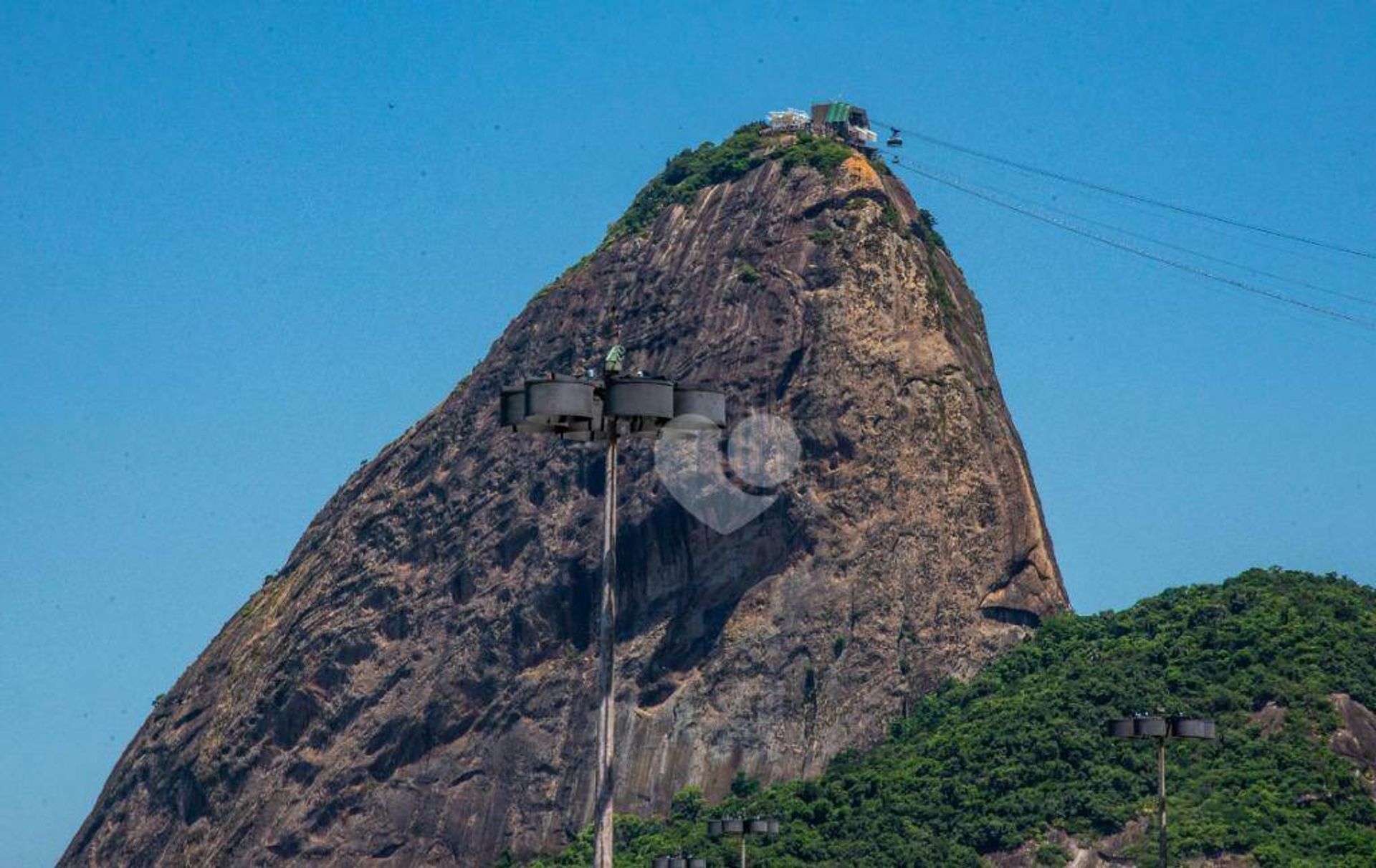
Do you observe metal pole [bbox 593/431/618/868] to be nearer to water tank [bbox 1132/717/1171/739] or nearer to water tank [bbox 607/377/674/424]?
water tank [bbox 607/377/674/424]

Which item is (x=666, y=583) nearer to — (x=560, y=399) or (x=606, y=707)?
(x=606, y=707)

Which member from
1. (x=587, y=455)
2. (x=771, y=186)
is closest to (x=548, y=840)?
(x=587, y=455)

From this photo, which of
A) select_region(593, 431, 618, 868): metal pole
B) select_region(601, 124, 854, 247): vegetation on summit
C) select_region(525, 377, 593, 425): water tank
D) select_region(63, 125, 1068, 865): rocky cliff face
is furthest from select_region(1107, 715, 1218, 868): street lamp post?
select_region(601, 124, 854, 247): vegetation on summit

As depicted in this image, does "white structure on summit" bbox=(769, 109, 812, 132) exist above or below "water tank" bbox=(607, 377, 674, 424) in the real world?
above

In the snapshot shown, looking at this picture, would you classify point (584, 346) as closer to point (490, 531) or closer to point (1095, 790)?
point (490, 531)

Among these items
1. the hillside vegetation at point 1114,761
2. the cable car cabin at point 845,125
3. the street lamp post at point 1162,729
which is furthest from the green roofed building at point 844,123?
the street lamp post at point 1162,729

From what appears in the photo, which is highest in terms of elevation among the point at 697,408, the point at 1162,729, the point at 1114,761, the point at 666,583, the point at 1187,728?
the point at 666,583

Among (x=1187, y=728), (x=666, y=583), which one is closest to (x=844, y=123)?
(x=666, y=583)
